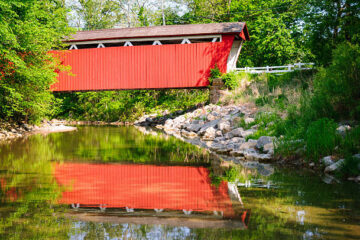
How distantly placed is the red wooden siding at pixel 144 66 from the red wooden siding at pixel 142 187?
11.4 metres

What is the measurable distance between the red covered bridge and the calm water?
11.3m

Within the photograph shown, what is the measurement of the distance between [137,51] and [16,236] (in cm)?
1570

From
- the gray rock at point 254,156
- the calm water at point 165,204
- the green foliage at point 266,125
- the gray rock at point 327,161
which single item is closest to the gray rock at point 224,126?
the green foliage at point 266,125

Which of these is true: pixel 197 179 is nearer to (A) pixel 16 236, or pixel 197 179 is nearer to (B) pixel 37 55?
(A) pixel 16 236

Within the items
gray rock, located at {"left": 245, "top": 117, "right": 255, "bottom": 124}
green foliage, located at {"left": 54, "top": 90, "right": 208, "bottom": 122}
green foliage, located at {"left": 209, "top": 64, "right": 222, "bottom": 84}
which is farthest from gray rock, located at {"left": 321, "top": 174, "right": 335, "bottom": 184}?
green foliage, located at {"left": 54, "top": 90, "right": 208, "bottom": 122}

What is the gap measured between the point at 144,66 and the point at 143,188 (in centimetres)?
1375

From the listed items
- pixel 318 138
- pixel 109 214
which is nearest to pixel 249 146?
pixel 318 138

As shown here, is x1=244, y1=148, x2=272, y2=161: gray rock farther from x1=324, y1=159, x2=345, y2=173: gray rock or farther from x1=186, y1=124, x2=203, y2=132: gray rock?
x1=186, y1=124, x2=203, y2=132: gray rock

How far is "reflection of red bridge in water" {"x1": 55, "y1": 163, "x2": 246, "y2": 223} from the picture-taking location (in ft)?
13.0

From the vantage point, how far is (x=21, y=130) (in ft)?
48.2

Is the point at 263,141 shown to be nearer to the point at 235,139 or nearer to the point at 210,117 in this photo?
the point at 235,139

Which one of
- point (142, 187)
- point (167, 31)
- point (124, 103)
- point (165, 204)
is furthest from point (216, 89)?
point (165, 204)

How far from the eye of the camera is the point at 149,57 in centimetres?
1797

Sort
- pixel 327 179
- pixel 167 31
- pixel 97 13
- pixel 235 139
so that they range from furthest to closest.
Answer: pixel 97 13 → pixel 167 31 → pixel 235 139 → pixel 327 179
